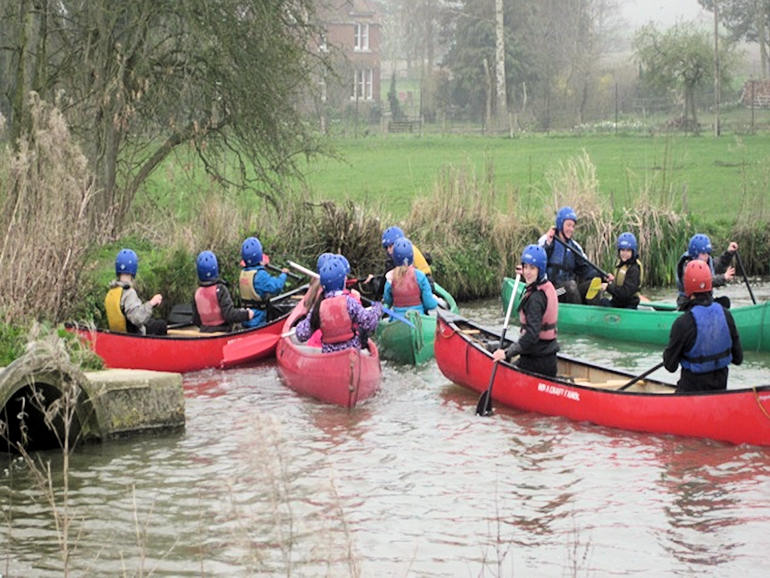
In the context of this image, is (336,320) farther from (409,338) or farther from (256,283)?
(256,283)

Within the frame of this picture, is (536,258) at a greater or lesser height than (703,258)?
greater

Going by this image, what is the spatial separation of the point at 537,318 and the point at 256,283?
16.1ft

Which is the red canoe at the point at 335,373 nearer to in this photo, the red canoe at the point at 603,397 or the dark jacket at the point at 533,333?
the red canoe at the point at 603,397

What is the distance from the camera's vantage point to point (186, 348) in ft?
49.4

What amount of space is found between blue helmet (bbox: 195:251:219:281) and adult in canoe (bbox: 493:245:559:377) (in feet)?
13.2

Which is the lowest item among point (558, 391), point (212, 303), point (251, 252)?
point (558, 391)

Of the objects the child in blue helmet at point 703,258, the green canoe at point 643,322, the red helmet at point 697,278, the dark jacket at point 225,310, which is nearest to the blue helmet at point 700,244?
the child in blue helmet at point 703,258

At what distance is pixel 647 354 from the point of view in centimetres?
1662

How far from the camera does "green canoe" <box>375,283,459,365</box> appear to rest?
50.6 ft

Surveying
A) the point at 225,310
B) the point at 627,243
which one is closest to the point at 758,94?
the point at 627,243

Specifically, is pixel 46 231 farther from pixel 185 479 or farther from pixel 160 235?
pixel 160 235

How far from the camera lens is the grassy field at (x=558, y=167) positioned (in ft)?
81.9

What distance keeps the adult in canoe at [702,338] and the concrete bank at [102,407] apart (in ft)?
14.4

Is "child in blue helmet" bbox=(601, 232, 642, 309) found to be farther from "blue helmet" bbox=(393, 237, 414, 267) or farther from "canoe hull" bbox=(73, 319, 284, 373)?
"canoe hull" bbox=(73, 319, 284, 373)
